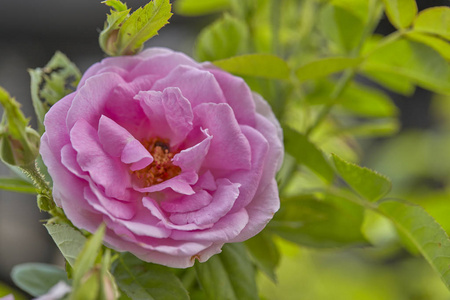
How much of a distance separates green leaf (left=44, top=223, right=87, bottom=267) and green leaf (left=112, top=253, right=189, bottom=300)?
49 mm

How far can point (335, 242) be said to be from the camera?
0.48m

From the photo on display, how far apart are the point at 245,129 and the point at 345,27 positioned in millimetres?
243

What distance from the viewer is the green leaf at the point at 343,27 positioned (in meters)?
0.54

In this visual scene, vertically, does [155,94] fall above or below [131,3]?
above

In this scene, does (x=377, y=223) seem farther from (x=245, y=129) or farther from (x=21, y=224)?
(x=21, y=224)

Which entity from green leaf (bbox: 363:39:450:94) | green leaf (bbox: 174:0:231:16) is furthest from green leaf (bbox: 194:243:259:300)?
green leaf (bbox: 174:0:231:16)

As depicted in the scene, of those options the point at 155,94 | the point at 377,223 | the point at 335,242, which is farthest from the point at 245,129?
the point at 377,223

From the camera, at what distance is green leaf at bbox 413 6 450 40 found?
43 cm

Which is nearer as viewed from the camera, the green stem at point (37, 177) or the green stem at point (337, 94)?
the green stem at point (37, 177)

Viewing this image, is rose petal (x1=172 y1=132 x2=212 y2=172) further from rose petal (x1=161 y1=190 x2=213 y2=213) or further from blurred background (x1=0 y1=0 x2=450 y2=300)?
blurred background (x1=0 y1=0 x2=450 y2=300)

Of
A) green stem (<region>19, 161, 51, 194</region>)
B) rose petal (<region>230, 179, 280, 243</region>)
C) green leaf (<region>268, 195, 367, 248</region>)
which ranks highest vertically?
green stem (<region>19, 161, 51, 194</region>)

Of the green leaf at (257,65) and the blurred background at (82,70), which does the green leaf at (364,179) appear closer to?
the green leaf at (257,65)

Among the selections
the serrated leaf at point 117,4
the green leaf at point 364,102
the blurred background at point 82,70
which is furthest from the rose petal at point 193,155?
the blurred background at point 82,70

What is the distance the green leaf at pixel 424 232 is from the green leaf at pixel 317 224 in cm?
6
